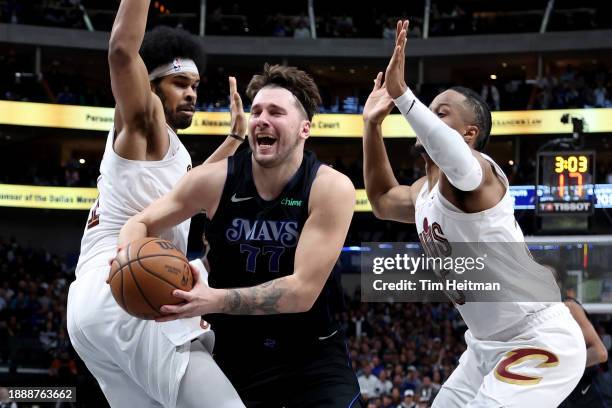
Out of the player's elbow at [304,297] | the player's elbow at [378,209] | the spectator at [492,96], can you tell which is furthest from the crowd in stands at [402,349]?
the player's elbow at [304,297]

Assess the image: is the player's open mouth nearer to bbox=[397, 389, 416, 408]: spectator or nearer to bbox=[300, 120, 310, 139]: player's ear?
bbox=[300, 120, 310, 139]: player's ear

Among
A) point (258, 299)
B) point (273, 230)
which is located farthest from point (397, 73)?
point (258, 299)

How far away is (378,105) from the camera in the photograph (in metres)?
5.27

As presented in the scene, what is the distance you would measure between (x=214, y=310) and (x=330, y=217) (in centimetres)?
72

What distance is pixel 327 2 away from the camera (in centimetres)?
3062

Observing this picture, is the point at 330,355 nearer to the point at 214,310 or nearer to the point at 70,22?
the point at 214,310

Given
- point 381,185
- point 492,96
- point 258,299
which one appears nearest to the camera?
point 258,299

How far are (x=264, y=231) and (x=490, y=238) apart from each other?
121 centimetres

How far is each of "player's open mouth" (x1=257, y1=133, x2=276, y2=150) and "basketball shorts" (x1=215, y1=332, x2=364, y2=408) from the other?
0.99m

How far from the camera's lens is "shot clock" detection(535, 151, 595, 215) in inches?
538

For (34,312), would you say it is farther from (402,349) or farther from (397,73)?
(397,73)

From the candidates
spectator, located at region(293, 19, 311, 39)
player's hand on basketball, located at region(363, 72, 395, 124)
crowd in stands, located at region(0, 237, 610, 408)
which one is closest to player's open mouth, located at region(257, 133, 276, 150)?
player's hand on basketball, located at region(363, 72, 395, 124)

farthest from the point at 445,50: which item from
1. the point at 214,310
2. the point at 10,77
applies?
the point at 214,310

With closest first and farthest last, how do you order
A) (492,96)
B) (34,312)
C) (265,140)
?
(265,140), (34,312), (492,96)
